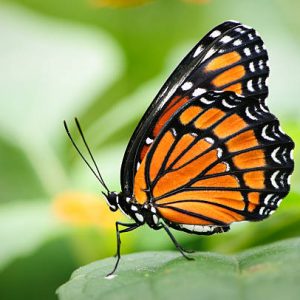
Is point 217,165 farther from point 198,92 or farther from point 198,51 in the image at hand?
point 198,51

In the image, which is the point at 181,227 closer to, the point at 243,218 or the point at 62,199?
the point at 243,218

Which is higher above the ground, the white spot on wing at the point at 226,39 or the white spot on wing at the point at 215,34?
the white spot on wing at the point at 215,34

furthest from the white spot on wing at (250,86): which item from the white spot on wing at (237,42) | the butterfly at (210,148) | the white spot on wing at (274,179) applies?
the white spot on wing at (274,179)

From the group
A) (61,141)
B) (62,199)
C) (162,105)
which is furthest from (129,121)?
(162,105)

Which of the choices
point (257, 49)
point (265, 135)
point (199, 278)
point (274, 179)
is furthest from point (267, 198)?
point (199, 278)

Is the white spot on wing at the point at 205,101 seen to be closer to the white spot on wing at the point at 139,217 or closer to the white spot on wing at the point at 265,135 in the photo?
the white spot on wing at the point at 265,135

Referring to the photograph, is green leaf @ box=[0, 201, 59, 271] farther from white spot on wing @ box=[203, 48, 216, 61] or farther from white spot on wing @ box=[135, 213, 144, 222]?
white spot on wing @ box=[203, 48, 216, 61]

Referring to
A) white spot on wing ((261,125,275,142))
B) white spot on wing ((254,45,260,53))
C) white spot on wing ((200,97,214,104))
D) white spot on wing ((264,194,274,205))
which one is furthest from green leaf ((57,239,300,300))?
white spot on wing ((254,45,260,53))
